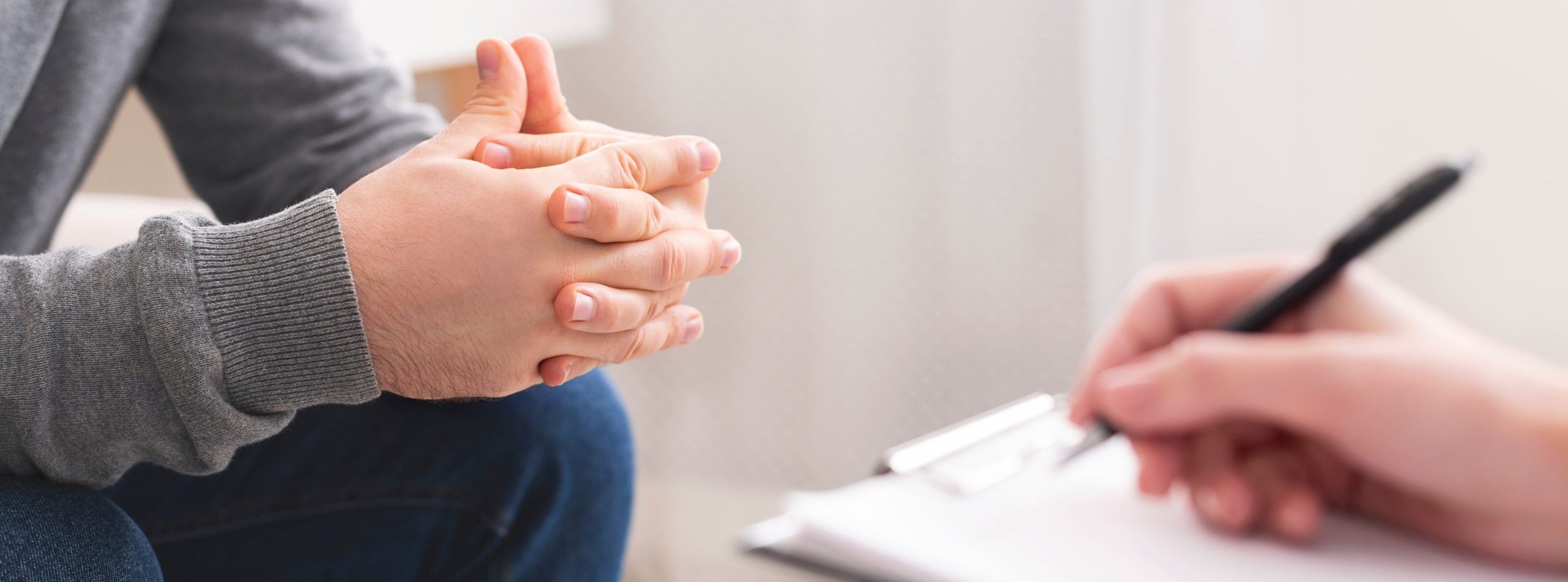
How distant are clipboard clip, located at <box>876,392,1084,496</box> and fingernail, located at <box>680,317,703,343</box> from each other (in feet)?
0.60

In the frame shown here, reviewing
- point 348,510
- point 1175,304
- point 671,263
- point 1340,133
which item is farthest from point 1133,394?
point 1340,133

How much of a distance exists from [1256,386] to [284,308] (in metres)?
0.41

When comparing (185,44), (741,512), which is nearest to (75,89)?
(185,44)

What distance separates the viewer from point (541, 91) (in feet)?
2.06

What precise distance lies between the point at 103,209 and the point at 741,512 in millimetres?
852

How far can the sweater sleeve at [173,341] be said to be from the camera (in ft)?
1.55

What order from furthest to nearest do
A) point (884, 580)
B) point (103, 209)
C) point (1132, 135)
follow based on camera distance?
1. point (1132, 135)
2. point (103, 209)
3. point (884, 580)

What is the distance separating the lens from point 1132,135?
1.07 metres

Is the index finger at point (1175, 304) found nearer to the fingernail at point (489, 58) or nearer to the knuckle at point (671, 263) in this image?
the knuckle at point (671, 263)

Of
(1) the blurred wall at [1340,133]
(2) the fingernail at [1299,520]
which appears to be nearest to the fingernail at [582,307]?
(2) the fingernail at [1299,520]

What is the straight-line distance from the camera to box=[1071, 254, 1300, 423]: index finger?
57 centimetres

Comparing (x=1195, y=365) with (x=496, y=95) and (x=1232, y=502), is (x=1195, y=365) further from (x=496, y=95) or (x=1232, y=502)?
(x=496, y=95)

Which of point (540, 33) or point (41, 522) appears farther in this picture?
point (540, 33)

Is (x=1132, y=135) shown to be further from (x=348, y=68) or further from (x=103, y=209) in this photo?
(x=103, y=209)
